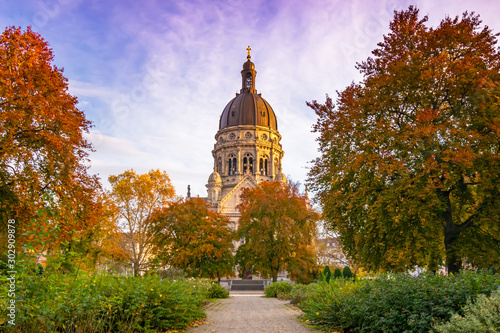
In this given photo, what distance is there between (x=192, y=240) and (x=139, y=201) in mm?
6024

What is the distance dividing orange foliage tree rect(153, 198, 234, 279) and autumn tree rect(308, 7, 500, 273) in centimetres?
1843

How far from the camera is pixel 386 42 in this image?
55.1 feet

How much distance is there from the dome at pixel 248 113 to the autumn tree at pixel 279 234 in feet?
143

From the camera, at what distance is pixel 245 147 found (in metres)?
78.8

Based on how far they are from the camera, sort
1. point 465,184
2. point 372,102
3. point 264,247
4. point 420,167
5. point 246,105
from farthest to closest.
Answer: point 246,105
point 264,247
point 372,102
point 465,184
point 420,167

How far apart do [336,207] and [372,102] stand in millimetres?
4308

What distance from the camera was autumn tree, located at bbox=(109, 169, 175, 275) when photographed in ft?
115

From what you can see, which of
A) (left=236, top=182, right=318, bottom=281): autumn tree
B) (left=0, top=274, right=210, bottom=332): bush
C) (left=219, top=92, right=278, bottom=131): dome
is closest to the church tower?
(left=219, top=92, right=278, bottom=131): dome

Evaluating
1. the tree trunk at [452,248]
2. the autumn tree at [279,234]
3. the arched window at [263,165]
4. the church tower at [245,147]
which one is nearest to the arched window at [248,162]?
the church tower at [245,147]

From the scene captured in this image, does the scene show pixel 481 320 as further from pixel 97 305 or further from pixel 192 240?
pixel 192 240

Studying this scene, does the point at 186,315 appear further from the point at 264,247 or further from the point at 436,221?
the point at 264,247

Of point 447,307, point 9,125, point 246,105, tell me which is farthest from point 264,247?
point 246,105

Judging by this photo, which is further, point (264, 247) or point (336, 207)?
point (264, 247)

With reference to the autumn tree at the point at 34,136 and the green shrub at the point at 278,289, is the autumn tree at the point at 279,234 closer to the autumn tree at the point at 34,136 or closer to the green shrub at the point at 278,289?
the green shrub at the point at 278,289
